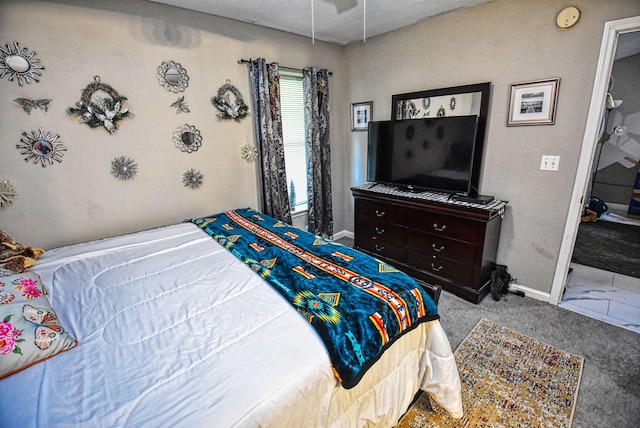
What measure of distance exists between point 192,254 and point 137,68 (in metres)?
1.52

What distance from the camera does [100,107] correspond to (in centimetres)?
209

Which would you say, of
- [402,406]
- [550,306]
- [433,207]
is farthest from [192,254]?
[550,306]

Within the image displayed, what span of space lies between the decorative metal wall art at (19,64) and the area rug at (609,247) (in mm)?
5042

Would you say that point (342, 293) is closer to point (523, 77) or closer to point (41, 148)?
point (41, 148)

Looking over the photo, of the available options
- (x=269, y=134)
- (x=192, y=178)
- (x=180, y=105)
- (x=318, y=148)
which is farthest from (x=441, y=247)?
(x=180, y=105)

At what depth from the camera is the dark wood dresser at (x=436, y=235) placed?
2.38 meters

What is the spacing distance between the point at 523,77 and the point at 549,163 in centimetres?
71

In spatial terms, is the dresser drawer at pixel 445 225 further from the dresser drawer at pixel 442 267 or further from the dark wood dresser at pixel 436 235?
the dresser drawer at pixel 442 267

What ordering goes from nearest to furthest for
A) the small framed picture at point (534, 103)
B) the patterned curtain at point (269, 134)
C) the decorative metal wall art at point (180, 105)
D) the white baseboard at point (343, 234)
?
the small framed picture at point (534, 103) → the decorative metal wall art at point (180, 105) → the patterned curtain at point (269, 134) → the white baseboard at point (343, 234)

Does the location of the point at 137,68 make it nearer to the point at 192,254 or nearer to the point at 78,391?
the point at 192,254

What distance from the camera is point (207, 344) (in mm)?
1077

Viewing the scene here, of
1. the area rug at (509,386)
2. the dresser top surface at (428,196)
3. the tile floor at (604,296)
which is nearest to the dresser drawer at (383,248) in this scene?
the dresser top surface at (428,196)

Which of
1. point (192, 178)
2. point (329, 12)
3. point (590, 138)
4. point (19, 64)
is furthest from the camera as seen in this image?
point (192, 178)

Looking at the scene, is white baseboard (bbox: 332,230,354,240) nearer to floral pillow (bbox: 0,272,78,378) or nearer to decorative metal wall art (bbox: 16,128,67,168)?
decorative metal wall art (bbox: 16,128,67,168)
